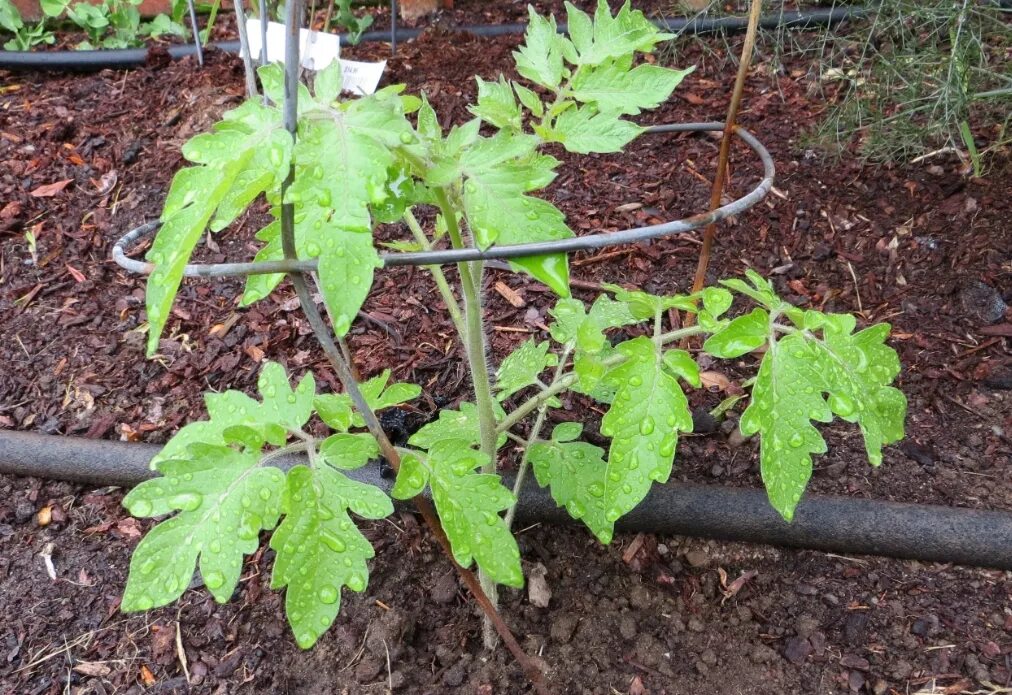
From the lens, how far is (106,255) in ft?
7.73

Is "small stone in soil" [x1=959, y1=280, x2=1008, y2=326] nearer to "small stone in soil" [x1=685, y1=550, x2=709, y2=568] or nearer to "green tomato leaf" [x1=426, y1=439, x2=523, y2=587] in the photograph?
"small stone in soil" [x1=685, y1=550, x2=709, y2=568]

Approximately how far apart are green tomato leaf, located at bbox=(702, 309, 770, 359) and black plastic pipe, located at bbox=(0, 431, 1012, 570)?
681 mm

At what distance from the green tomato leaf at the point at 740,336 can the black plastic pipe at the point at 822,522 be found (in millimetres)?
681

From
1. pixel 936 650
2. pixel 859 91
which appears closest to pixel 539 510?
pixel 936 650

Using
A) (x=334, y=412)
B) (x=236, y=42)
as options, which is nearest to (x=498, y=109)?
(x=334, y=412)

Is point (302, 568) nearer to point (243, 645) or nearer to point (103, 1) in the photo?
point (243, 645)

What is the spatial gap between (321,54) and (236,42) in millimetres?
915

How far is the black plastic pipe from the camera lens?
152 centimetres

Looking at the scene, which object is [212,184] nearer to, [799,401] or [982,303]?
[799,401]

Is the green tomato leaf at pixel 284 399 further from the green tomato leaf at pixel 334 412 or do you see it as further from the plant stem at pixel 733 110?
the plant stem at pixel 733 110

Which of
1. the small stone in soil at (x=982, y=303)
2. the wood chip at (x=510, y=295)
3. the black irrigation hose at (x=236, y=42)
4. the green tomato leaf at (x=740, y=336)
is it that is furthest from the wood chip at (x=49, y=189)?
the small stone in soil at (x=982, y=303)

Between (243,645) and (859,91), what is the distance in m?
2.52

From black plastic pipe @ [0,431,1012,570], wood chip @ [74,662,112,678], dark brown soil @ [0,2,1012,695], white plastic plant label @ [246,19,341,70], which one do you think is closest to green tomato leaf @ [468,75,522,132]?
black plastic pipe @ [0,431,1012,570]

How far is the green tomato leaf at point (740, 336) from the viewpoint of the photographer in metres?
0.99
